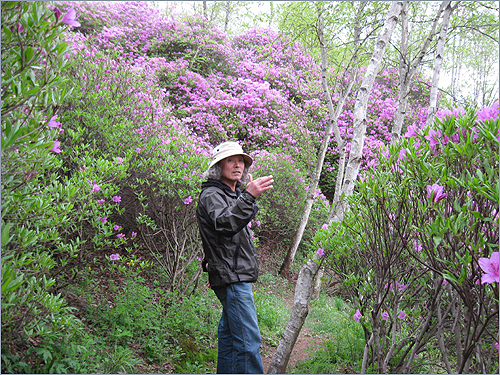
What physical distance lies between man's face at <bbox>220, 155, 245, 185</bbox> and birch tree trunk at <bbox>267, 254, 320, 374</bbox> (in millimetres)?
1219

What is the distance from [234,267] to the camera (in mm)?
2484

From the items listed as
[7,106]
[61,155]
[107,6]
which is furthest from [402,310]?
[107,6]

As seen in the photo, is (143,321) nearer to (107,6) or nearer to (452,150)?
(452,150)

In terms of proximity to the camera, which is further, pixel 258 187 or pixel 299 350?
pixel 299 350

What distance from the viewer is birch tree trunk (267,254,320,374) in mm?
3260

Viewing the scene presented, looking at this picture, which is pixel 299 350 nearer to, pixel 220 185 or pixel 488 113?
pixel 220 185

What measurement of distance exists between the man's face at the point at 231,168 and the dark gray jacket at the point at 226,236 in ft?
0.64

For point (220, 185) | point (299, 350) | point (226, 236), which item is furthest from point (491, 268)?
point (299, 350)

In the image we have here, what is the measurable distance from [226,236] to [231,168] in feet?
2.14

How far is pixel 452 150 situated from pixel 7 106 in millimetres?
2311

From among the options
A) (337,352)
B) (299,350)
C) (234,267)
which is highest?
(234,267)

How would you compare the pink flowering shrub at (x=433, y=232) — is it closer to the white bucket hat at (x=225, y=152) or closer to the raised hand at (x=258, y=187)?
the raised hand at (x=258, y=187)

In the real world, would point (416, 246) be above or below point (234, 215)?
above

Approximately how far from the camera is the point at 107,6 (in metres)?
13.0
